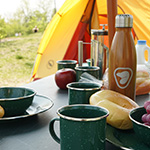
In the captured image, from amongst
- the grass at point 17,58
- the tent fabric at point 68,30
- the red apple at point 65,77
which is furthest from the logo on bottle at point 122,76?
the grass at point 17,58

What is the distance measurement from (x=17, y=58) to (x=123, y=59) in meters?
4.98

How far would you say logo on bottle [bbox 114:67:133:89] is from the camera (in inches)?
25.7

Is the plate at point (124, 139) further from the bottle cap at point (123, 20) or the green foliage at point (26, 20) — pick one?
the green foliage at point (26, 20)

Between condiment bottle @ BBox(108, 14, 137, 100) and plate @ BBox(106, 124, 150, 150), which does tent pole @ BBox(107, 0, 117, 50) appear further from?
plate @ BBox(106, 124, 150, 150)

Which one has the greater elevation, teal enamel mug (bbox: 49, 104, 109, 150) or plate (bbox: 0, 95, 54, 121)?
teal enamel mug (bbox: 49, 104, 109, 150)

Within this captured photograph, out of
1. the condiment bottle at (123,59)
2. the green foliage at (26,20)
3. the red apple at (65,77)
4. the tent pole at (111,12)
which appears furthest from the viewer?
the green foliage at (26,20)

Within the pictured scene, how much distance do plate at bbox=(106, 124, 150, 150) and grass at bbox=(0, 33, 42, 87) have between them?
3.82m

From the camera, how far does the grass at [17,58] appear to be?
4.58 metres

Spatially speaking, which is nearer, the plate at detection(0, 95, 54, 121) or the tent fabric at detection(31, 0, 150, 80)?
the plate at detection(0, 95, 54, 121)

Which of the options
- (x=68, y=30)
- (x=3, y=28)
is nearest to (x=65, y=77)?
(x=68, y=30)

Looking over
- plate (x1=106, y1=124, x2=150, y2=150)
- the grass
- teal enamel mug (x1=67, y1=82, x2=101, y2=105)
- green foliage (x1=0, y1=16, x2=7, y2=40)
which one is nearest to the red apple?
teal enamel mug (x1=67, y1=82, x2=101, y2=105)

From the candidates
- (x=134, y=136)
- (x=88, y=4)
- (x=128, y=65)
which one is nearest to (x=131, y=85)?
(x=128, y=65)

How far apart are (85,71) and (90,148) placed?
0.52 meters

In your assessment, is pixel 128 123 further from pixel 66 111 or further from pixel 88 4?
pixel 88 4
